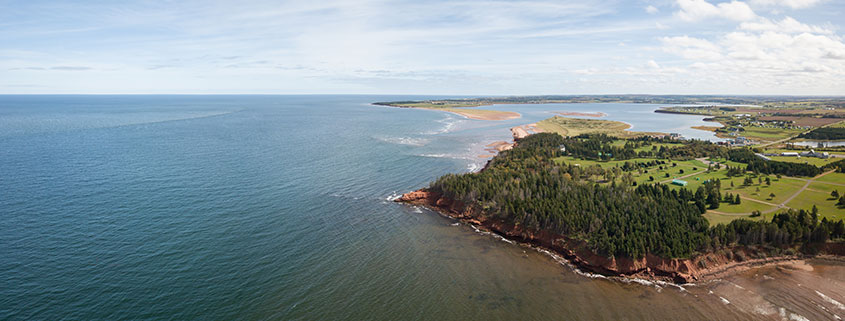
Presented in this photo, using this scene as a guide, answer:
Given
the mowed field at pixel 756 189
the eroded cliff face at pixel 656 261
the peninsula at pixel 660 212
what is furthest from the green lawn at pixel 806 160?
the eroded cliff face at pixel 656 261

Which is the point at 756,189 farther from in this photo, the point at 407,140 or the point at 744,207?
the point at 407,140

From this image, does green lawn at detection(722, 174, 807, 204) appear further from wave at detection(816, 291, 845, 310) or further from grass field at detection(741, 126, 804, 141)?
grass field at detection(741, 126, 804, 141)

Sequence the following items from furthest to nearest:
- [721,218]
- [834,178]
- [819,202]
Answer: [834,178]
[819,202]
[721,218]

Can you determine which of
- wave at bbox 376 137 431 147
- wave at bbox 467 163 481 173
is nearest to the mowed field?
wave at bbox 467 163 481 173

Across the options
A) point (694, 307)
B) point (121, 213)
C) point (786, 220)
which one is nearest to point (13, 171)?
point (121, 213)

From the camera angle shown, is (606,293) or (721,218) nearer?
(606,293)

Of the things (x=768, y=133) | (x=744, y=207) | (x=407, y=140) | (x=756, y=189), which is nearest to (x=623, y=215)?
(x=744, y=207)

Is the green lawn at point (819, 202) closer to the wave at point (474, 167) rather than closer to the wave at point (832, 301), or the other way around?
the wave at point (832, 301)
